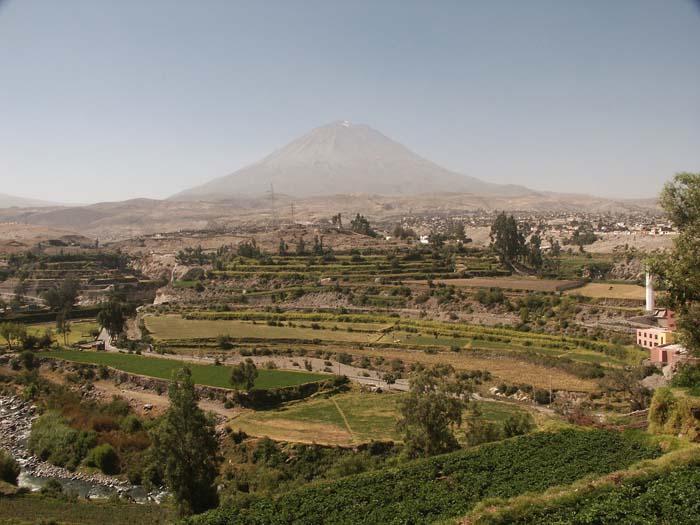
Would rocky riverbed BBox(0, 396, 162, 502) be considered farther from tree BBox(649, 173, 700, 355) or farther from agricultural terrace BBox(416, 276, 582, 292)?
agricultural terrace BBox(416, 276, 582, 292)

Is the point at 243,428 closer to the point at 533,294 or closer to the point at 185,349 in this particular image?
the point at 185,349

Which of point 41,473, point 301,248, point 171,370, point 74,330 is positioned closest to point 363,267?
point 301,248

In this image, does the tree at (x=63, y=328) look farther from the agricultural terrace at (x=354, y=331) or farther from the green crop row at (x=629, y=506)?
the green crop row at (x=629, y=506)

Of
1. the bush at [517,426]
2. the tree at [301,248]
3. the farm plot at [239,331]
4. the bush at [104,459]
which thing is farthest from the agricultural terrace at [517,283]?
the bush at [104,459]

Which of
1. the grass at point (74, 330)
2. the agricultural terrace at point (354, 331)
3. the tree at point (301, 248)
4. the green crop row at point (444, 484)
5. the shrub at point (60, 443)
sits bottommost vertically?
the shrub at point (60, 443)

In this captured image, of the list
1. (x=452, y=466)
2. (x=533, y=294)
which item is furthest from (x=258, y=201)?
(x=452, y=466)
